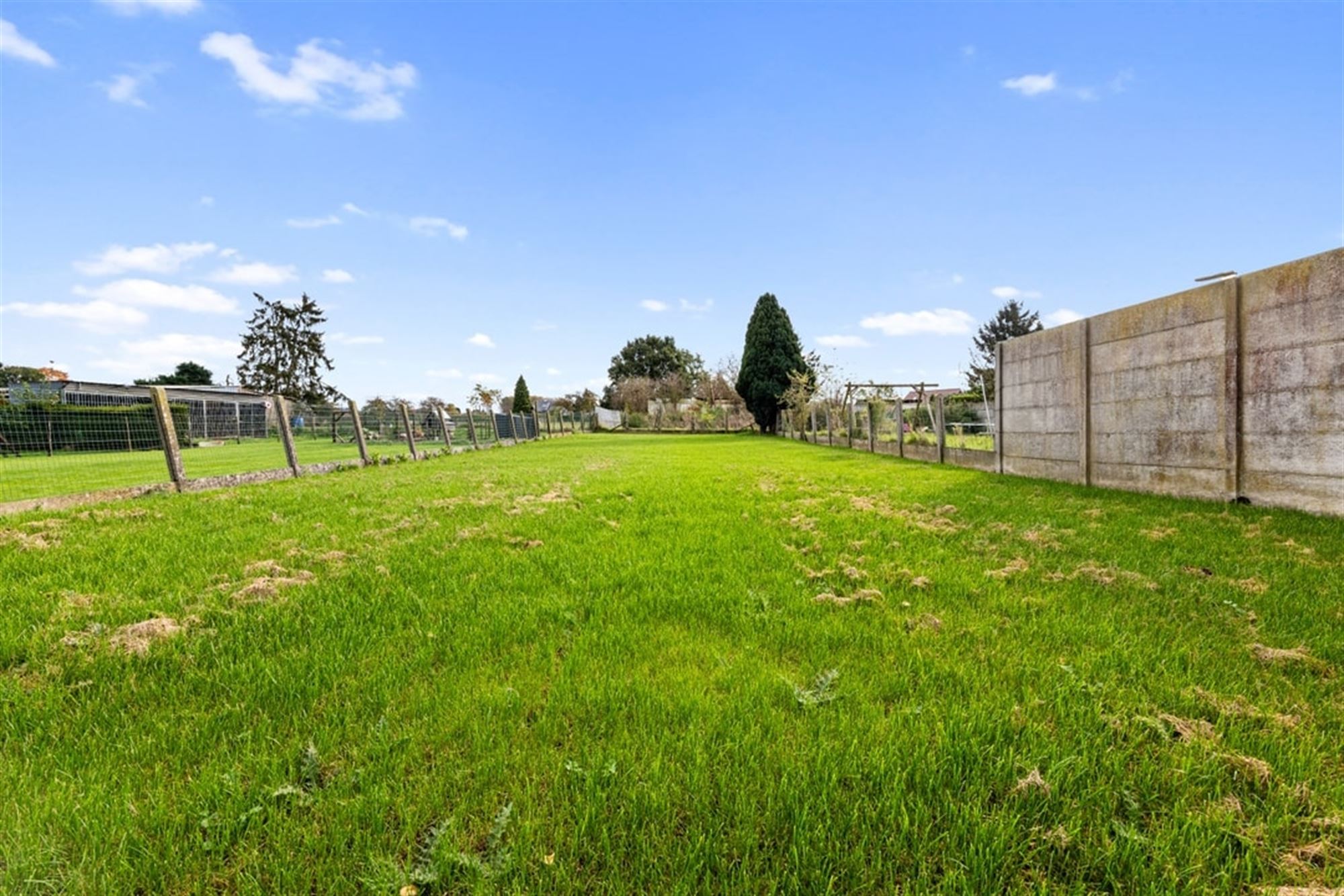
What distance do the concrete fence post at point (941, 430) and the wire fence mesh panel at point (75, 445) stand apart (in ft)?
40.4

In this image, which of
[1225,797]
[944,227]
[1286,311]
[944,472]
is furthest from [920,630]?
[944,227]

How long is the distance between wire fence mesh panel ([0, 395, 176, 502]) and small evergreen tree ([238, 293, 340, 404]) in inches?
1390

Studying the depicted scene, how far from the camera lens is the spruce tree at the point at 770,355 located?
82.8 ft

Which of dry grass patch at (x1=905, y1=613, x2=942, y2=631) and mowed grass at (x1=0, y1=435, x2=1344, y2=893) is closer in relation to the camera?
mowed grass at (x1=0, y1=435, x2=1344, y2=893)

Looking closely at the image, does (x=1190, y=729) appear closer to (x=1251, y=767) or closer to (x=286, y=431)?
(x=1251, y=767)

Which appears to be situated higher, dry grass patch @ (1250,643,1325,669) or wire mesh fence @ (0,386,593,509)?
wire mesh fence @ (0,386,593,509)

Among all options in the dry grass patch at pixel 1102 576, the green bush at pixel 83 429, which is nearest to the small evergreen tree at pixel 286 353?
the green bush at pixel 83 429

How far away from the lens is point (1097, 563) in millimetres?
3047

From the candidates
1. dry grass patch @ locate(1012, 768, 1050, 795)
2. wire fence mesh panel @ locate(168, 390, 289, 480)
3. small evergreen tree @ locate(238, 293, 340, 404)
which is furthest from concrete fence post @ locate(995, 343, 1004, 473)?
small evergreen tree @ locate(238, 293, 340, 404)

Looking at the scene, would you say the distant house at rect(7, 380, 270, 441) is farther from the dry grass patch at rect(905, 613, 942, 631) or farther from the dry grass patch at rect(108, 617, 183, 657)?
the dry grass patch at rect(905, 613, 942, 631)

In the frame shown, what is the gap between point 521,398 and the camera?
41875 mm

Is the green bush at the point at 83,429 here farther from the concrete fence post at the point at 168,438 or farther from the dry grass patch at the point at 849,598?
the dry grass patch at the point at 849,598

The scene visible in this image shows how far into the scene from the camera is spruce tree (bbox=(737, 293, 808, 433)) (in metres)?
25.2

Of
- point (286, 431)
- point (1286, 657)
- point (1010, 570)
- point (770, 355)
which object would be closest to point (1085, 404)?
point (1010, 570)
